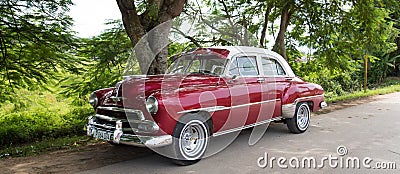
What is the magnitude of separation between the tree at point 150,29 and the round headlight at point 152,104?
3136 mm

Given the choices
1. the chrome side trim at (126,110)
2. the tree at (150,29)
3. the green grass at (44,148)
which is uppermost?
the tree at (150,29)

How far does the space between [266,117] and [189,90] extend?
6.92 feet

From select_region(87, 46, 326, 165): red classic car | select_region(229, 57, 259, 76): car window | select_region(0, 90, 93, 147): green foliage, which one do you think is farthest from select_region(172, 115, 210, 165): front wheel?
select_region(0, 90, 93, 147): green foliage

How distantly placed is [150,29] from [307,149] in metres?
4.52

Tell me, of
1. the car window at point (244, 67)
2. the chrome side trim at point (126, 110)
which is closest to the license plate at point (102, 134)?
the chrome side trim at point (126, 110)

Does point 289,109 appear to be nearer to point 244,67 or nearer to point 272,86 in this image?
point 272,86

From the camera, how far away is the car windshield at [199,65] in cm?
592

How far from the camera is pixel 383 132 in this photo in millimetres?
7133

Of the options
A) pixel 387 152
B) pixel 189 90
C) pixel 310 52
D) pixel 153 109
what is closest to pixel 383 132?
pixel 387 152

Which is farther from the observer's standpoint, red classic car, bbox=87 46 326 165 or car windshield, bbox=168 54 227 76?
car windshield, bbox=168 54 227 76

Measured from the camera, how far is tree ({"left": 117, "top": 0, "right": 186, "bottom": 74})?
766cm

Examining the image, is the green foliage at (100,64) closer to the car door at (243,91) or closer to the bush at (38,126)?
the bush at (38,126)

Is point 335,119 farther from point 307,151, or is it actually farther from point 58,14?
point 58,14

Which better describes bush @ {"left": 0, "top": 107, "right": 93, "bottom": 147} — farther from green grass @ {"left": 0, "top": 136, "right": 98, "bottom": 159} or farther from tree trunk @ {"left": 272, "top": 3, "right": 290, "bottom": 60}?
tree trunk @ {"left": 272, "top": 3, "right": 290, "bottom": 60}
